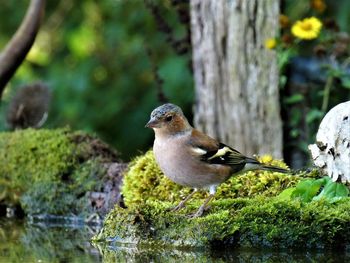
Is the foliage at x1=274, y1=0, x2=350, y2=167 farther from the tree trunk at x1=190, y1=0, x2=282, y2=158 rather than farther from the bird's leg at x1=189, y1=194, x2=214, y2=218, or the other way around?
the bird's leg at x1=189, y1=194, x2=214, y2=218

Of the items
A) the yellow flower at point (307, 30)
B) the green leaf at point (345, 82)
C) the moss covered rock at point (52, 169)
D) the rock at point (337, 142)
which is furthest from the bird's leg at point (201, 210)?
the green leaf at point (345, 82)

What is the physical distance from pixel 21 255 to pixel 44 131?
2604 mm

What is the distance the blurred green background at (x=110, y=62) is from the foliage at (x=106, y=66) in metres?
0.01

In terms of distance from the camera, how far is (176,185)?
672 centimetres

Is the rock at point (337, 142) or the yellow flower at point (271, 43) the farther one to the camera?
the yellow flower at point (271, 43)

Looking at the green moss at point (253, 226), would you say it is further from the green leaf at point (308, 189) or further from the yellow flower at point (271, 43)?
the yellow flower at point (271, 43)

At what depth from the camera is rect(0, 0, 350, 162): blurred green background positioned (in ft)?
37.3

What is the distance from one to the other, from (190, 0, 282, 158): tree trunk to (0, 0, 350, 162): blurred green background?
179cm

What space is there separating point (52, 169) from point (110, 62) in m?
4.75

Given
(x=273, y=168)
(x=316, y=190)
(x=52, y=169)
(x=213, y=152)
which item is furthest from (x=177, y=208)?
(x=52, y=169)

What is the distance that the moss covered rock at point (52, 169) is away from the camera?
7.59 metres

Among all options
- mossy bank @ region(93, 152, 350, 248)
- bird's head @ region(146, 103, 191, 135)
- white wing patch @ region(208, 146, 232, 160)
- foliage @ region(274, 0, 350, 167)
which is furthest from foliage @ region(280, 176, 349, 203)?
foliage @ region(274, 0, 350, 167)

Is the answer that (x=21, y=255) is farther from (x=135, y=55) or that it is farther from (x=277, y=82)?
(x=135, y=55)

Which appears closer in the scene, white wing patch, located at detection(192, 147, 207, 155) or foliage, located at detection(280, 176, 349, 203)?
foliage, located at detection(280, 176, 349, 203)
